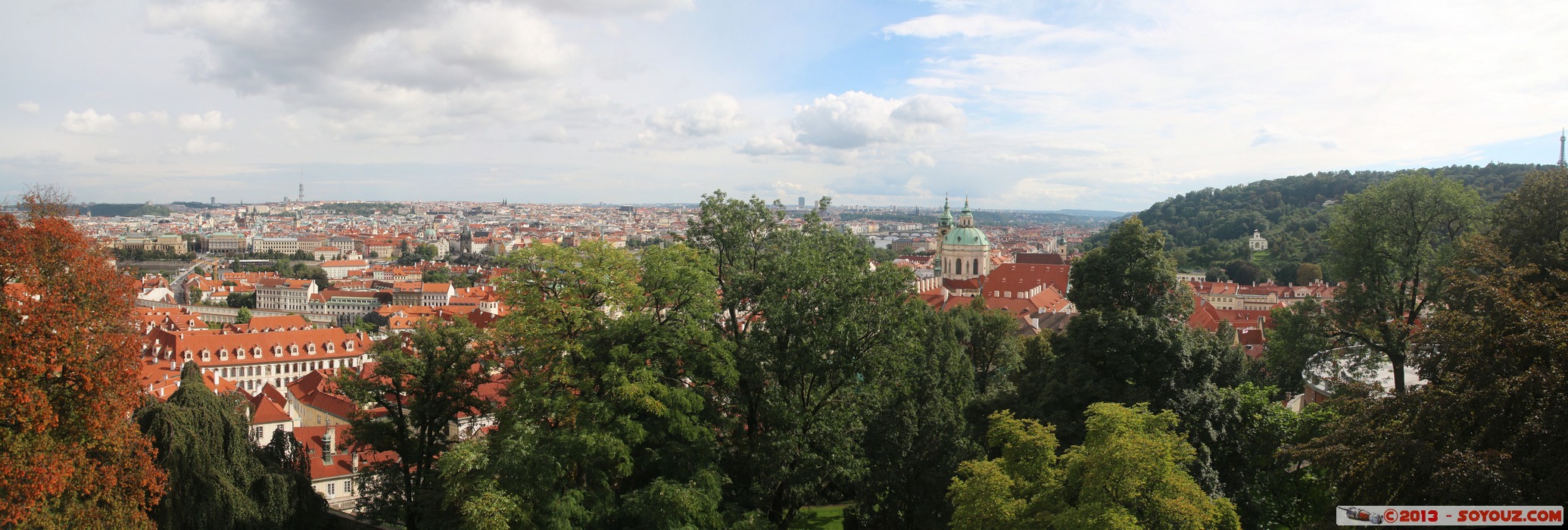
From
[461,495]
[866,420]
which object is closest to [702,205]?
[866,420]

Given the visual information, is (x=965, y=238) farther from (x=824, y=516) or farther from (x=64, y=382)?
(x=64, y=382)

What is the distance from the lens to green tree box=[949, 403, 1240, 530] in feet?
32.6

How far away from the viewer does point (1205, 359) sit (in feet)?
51.6

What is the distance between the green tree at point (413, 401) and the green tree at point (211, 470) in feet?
4.89

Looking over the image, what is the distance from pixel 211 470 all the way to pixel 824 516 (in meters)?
13.0

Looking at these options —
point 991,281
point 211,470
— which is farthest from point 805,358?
point 991,281

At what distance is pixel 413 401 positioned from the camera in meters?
17.0

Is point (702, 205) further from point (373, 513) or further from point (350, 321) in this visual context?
point (350, 321)

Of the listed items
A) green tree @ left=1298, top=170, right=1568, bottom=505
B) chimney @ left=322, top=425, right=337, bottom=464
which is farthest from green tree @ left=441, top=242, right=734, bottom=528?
chimney @ left=322, top=425, right=337, bottom=464

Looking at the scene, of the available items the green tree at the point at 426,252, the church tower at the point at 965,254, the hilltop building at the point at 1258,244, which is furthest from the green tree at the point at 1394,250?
the green tree at the point at 426,252

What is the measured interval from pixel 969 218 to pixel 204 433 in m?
68.9

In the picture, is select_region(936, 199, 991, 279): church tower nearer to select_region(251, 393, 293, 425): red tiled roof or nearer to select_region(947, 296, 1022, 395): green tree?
select_region(947, 296, 1022, 395): green tree

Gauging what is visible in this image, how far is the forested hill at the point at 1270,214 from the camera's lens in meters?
82.6

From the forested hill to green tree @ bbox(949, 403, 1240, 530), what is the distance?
239 feet
